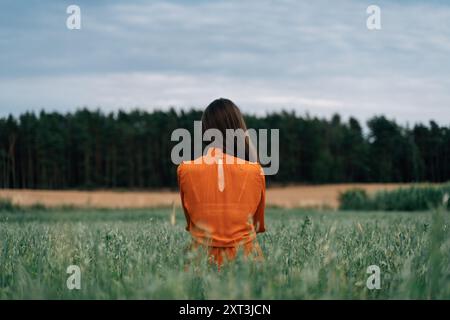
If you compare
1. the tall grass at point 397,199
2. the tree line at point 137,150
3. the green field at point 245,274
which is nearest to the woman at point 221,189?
the green field at point 245,274

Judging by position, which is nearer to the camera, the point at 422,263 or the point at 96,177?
the point at 422,263

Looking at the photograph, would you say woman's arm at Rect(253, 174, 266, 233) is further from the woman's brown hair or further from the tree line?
the tree line

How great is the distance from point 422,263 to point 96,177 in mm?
64270

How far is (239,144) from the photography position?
13.9 ft

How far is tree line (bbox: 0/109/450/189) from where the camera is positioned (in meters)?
61.9

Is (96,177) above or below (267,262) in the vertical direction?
below

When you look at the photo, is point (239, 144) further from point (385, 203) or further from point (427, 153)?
point (427, 153)

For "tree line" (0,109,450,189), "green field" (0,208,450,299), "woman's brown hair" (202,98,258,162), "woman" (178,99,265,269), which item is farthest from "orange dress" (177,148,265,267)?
"tree line" (0,109,450,189)

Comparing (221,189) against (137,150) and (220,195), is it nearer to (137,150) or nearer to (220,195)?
(220,195)

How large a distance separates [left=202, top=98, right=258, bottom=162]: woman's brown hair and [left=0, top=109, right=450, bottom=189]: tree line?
5542cm

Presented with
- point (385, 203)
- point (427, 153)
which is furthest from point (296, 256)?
point (427, 153)

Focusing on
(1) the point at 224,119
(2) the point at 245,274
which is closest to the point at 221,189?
(1) the point at 224,119

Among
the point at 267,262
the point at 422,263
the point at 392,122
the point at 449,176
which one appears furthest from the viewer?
the point at 392,122

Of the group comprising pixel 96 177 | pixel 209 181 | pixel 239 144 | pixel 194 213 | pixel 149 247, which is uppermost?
pixel 239 144
